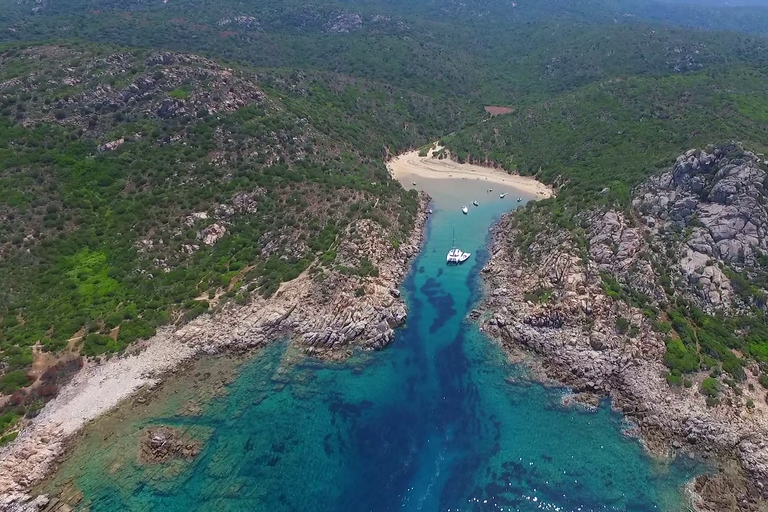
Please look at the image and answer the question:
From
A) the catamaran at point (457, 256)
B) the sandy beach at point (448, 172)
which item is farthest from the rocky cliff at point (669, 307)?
the sandy beach at point (448, 172)

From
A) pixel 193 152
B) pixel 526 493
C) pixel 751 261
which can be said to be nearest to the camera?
pixel 526 493

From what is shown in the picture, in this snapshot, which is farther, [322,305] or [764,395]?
[322,305]

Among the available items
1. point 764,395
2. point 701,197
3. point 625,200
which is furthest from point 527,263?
point 764,395

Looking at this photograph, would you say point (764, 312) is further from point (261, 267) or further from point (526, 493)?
point (261, 267)

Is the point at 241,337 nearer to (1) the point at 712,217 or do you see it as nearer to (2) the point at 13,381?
(2) the point at 13,381

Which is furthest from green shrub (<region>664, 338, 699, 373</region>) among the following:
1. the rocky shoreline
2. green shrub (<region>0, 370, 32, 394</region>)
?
green shrub (<region>0, 370, 32, 394</region>)

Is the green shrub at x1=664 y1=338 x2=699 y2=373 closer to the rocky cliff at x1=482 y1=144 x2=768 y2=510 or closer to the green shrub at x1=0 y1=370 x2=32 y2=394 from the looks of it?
the rocky cliff at x1=482 y1=144 x2=768 y2=510

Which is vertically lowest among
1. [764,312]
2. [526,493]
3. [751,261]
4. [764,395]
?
[526,493]

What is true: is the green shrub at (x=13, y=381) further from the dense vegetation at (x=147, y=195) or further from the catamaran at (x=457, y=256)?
the catamaran at (x=457, y=256)
